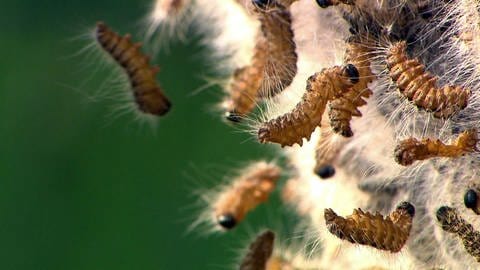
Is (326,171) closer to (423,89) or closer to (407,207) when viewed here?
(407,207)

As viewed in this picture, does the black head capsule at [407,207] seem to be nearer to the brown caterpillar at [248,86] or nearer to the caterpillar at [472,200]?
the caterpillar at [472,200]

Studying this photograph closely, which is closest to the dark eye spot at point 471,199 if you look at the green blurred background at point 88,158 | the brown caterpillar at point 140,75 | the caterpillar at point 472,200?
the caterpillar at point 472,200

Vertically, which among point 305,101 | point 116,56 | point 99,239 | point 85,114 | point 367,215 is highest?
point 85,114

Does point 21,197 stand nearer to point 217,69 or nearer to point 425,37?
point 217,69

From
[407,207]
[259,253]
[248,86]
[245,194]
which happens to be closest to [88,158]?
[245,194]

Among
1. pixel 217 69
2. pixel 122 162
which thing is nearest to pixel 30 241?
pixel 122 162

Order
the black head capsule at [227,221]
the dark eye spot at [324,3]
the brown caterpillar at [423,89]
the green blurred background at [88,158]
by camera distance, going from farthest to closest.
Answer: the green blurred background at [88,158] < the black head capsule at [227,221] < the dark eye spot at [324,3] < the brown caterpillar at [423,89]

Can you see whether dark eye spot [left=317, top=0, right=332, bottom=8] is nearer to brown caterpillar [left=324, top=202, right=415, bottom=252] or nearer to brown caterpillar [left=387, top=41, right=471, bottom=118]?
brown caterpillar [left=387, top=41, right=471, bottom=118]
